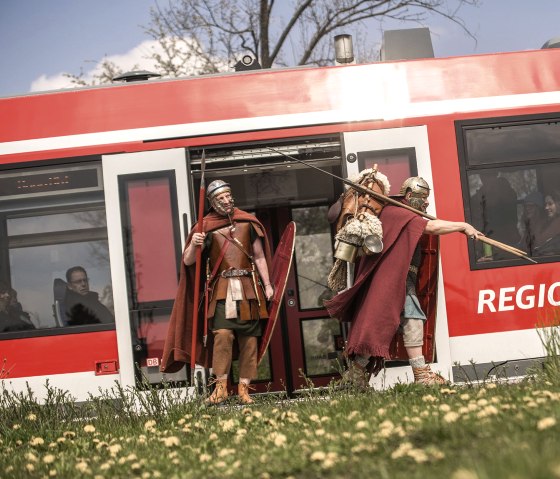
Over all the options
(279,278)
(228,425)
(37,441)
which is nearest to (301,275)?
(279,278)

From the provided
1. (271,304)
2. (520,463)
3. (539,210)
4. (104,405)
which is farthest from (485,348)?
(520,463)

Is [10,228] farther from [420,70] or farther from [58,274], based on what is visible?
[420,70]

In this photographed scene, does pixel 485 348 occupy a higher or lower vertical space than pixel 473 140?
lower

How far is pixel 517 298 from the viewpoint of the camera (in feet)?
27.1

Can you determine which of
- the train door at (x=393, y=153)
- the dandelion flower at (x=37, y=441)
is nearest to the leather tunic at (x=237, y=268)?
the train door at (x=393, y=153)

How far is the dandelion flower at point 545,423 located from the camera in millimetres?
4328

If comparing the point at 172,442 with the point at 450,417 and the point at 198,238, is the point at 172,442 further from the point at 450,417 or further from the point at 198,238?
the point at 198,238

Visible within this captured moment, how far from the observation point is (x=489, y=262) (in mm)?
8312

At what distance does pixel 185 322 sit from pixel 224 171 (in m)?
1.42

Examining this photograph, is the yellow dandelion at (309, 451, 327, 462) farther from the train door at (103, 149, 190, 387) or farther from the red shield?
the train door at (103, 149, 190, 387)

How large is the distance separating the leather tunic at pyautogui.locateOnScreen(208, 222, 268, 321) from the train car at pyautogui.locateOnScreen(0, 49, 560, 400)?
314 millimetres

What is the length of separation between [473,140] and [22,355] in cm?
420

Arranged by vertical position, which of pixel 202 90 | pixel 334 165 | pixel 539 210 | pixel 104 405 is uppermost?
pixel 202 90

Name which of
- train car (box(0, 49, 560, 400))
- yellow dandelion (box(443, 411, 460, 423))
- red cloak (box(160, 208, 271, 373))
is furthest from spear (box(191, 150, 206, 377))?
yellow dandelion (box(443, 411, 460, 423))
